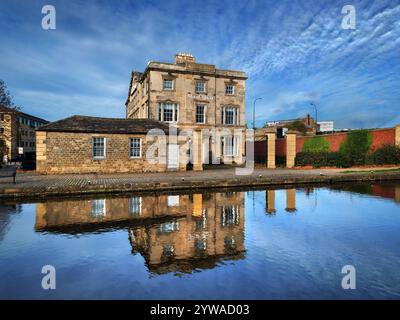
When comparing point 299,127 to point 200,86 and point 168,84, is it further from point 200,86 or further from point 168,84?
point 168,84

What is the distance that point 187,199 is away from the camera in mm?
11531

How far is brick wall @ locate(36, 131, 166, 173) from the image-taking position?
61.1ft

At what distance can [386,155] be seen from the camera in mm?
22609

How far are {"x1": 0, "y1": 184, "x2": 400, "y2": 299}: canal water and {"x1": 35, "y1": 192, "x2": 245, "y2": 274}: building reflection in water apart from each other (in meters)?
0.03

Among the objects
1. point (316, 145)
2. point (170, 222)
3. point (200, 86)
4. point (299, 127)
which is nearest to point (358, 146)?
point (316, 145)

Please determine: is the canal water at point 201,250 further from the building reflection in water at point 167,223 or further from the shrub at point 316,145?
the shrub at point 316,145

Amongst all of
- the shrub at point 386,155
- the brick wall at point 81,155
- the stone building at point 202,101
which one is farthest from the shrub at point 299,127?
the brick wall at point 81,155

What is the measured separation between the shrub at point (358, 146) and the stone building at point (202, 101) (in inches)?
435

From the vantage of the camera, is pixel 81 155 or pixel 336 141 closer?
pixel 81 155

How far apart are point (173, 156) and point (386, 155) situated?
17768mm

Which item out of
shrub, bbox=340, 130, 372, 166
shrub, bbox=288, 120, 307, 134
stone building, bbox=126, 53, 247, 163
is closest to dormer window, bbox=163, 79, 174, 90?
stone building, bbox=126, 53, 247, 163
